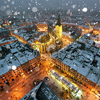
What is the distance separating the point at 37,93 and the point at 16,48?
165 feet

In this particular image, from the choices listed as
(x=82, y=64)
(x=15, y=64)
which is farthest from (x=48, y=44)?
(x=82, y=64)

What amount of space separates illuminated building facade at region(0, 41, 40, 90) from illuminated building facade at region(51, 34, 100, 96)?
18228 millimetres

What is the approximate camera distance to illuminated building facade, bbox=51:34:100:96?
46022 mm

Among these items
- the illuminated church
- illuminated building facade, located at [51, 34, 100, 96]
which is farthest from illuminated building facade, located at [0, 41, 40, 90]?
illuminated building facade, located at [51, 34, 100, 96]

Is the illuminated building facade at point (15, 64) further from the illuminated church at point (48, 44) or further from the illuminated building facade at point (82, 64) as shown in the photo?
the illuminated building facade at point (82, 64)

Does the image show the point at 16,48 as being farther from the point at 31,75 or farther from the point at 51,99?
the point at 51,99

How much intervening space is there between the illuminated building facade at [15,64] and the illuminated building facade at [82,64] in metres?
18.2

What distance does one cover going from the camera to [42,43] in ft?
255

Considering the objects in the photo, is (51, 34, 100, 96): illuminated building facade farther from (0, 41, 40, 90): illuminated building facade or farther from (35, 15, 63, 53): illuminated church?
(0, 41, 40, 90): illuminated building facade

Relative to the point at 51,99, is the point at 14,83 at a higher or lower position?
lower

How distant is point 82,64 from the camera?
174ft

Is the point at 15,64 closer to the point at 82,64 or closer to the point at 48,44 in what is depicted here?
the point at 48,44

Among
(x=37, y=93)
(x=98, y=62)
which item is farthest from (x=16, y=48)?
(x=98, y=62)

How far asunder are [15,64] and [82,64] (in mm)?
48232
